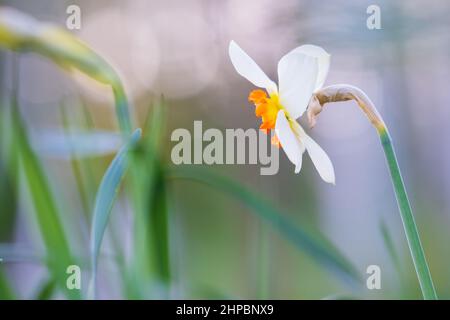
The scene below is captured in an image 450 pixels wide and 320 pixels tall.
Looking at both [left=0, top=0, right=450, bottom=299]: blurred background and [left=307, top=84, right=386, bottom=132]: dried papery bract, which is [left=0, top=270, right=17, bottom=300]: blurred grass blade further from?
[left=307, top=84, right=386, bottom=132]: dried papery bract

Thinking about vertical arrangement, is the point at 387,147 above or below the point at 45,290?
above

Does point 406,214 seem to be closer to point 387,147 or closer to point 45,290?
point 387,147

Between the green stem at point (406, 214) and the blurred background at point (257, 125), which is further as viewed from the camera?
the blurred background at point (257, 125)

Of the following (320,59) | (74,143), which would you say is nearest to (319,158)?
(320,59)

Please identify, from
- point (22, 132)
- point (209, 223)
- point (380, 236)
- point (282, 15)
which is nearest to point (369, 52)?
point (282, 15)

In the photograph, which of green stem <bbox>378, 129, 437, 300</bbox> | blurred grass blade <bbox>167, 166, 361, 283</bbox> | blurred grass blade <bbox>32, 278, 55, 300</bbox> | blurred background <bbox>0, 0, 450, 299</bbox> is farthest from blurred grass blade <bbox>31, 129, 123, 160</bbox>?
green stem <bbox>378, 129, 437, 300</bbox>

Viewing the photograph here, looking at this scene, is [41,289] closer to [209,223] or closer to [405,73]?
[209,223]

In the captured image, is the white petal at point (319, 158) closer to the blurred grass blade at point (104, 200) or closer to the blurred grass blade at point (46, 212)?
the blurred grass blade at point (104, 200)

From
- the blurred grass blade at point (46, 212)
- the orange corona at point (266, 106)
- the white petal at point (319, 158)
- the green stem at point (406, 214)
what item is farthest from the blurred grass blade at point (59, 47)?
the green stem at point (406, 214)
